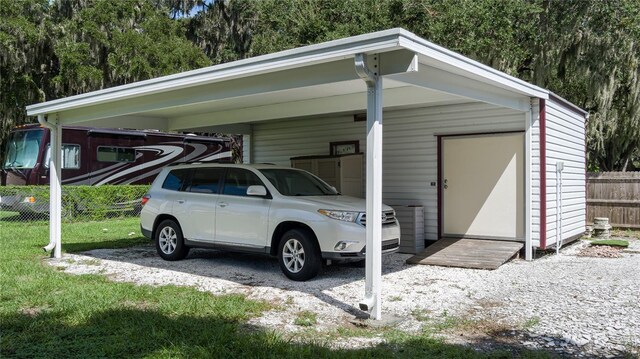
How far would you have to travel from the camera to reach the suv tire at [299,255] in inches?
295

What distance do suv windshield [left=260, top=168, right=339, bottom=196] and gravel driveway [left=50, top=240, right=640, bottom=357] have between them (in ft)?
3.95

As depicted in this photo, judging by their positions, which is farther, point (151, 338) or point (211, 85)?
point (211, 85)

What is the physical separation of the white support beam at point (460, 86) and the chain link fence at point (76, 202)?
1172 centimetres

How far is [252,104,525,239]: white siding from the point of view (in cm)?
1002

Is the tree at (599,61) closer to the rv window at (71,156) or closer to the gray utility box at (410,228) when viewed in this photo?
the gray utility box at (410,228)

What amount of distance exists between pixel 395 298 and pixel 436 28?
9.52 meters

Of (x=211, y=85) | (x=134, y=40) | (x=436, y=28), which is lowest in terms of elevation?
(x=211, y=85)

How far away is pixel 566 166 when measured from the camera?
10742 mm

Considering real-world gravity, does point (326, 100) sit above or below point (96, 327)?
above

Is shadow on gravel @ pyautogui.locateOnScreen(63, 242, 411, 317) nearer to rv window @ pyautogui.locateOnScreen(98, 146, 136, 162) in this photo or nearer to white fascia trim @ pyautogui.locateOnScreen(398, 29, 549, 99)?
white fascia trim @ pyautogui.locateOnScreen(398, 29, 549, 99)

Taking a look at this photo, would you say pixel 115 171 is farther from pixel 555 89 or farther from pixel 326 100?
pixel 555 89

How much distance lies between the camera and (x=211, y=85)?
770 cm

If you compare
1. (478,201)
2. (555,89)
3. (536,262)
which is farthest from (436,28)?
(536,262)

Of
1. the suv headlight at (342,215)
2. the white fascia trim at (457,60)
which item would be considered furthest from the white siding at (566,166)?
the suv headlight at (342,215)
